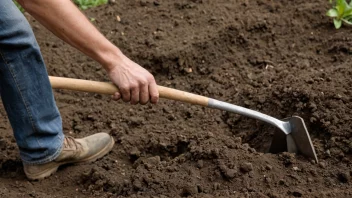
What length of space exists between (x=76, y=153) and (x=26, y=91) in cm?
59

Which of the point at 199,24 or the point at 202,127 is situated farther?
the point at 199,24

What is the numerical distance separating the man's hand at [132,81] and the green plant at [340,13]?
2.22m

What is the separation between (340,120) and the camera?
3402mm

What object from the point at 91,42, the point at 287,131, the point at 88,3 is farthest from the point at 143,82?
the point at 88,3

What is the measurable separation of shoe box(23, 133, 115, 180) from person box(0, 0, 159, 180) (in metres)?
0.05

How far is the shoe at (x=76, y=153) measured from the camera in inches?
128

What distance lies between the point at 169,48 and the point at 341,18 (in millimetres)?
1411

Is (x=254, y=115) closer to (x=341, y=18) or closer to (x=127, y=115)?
(x=127, y=115)

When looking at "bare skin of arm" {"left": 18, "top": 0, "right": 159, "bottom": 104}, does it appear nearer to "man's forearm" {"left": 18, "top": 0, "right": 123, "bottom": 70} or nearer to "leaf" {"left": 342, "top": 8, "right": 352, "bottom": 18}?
"man's forearm" {"left": 18, "top": 0, "right": 123, "bottom": 70}

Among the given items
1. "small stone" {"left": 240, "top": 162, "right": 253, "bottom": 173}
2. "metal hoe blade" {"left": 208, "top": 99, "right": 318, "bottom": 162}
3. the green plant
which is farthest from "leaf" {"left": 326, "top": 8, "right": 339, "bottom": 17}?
"small stone" {"left": 240, "top": 162, "right": 253, "bottom": 173}

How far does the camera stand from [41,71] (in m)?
2.93

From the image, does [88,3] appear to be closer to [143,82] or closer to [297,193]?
[143,82]

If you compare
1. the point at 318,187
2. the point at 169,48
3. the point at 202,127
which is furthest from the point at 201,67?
the point at 318,187

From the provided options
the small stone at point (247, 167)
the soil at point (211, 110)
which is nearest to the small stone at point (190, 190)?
the soil at point (211, 110)
